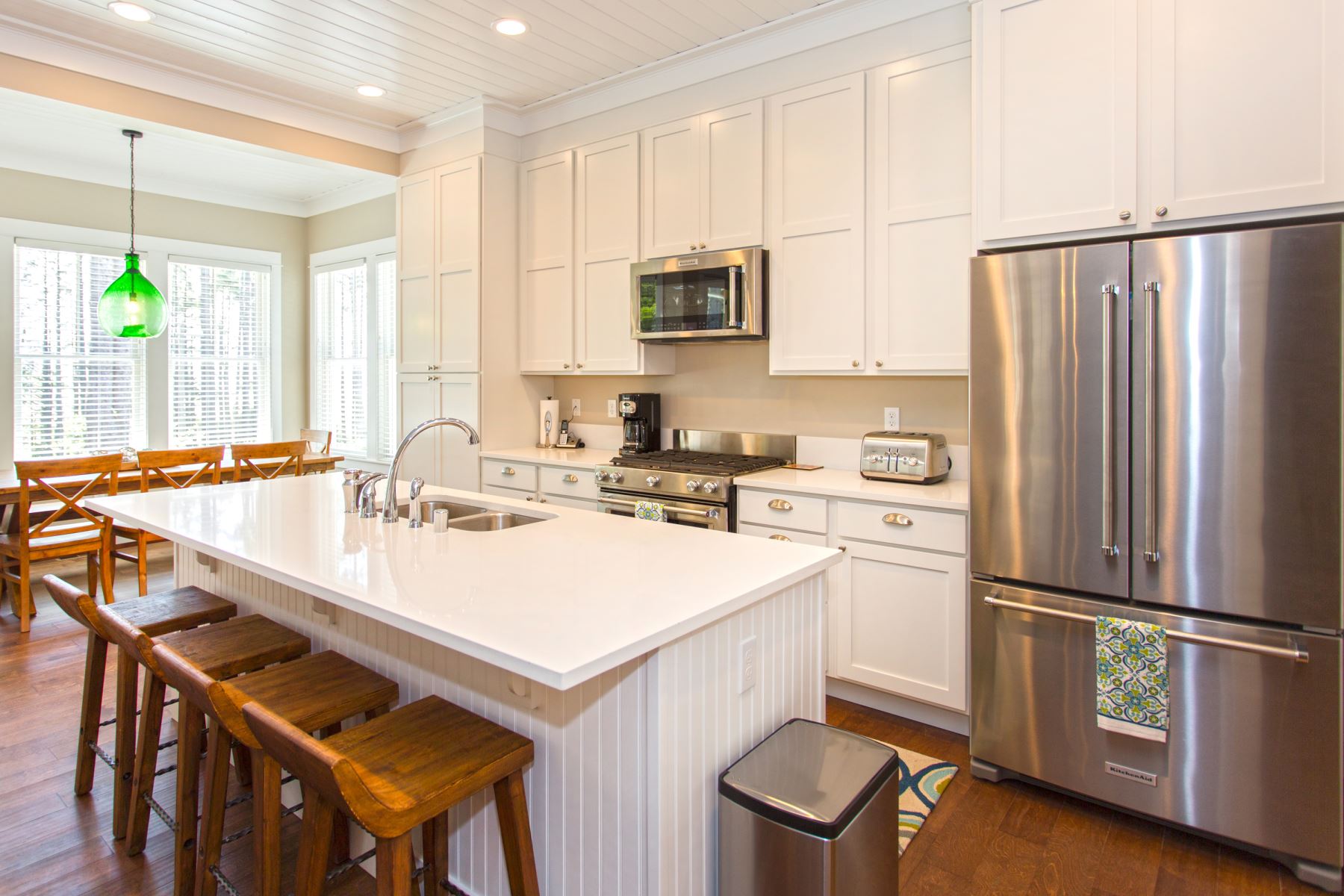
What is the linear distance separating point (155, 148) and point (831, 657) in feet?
17.1

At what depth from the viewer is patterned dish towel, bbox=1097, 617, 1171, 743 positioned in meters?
2.11

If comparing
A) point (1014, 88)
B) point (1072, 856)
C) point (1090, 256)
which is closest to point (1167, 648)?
point (1072, 856)

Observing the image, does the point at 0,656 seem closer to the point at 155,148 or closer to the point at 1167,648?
the point at 155,148

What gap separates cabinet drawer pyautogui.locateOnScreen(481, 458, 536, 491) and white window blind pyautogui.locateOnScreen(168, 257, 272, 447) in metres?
3.16

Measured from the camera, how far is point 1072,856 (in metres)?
2.08

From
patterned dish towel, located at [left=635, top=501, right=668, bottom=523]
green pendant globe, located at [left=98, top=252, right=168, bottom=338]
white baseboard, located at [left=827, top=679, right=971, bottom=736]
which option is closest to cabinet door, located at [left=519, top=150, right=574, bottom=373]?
patterned dish towel, located at [left=635, top=501, right=668, bottom=523]

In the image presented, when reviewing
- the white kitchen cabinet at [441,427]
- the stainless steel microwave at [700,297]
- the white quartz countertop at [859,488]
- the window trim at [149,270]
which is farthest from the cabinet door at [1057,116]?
the window trim at [149,270]

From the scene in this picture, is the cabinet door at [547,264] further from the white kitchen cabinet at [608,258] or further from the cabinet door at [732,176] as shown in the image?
the cabinet door at [732,176]

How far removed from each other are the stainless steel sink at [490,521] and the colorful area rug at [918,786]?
1398 mm

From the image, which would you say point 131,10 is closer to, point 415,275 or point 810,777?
point 415,275

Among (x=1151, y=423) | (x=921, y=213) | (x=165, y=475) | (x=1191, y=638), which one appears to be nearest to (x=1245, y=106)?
(x=1151, y=423)

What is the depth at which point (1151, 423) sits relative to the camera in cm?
212

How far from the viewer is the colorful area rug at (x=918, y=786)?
2230mm

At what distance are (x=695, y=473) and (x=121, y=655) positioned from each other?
6.96ft
